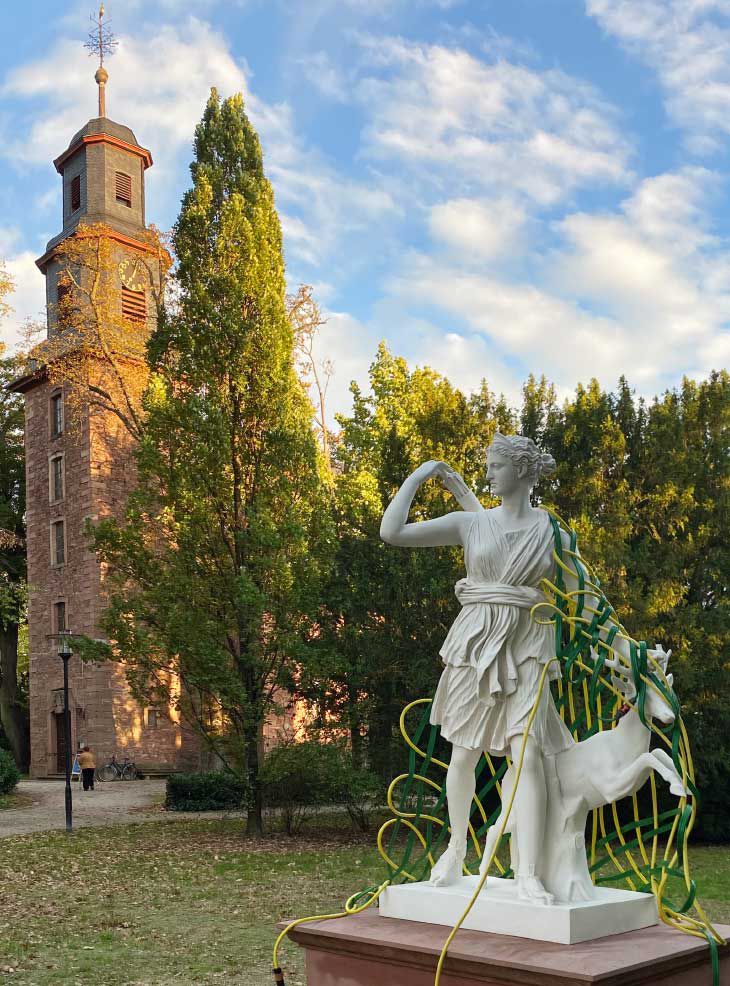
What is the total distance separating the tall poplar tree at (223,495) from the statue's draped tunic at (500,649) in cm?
1027

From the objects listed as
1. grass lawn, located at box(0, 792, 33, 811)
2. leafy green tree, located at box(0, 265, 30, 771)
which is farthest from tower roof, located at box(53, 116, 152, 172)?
grass lawn, located at box(0, 792, 33, 811)

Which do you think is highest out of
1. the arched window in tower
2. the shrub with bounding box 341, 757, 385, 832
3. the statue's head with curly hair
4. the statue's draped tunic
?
the arched window in tower

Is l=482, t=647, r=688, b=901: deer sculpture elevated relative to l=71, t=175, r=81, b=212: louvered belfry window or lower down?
lower down

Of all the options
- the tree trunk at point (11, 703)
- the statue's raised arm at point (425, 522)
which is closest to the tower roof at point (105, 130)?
the tree trunk at point (11, 703)

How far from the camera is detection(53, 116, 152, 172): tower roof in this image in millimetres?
33969

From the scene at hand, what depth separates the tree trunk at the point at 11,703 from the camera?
3456 cm

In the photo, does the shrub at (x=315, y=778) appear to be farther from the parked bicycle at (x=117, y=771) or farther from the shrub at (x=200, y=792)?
the parked bicycle at (x=117, y=771)

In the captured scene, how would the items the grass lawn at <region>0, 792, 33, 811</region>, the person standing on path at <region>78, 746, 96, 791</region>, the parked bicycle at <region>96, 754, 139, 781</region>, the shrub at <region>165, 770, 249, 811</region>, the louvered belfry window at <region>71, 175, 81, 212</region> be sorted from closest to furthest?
1. the shrub at <region>165, 770, 249, 811</region>
2. the grass lawn at <region>0, 792, 33, 811</region>
3. the person standing on path at <region>78, 746, 96, 791</region>
4. the parked bicycle at <region>96, 754, 139, 781</region>
5. the louvered belfry window at <region>71, 175, 81, 212</region>

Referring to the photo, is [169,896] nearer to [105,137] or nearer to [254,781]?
[254,781]

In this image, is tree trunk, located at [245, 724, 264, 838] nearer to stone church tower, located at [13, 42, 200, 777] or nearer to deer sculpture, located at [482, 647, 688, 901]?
deer sculpture, located at [482, 647, 688, 901]

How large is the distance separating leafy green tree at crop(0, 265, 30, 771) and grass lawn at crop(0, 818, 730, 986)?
19.0 meters

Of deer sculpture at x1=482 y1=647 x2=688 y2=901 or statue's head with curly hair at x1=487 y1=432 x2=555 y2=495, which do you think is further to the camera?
statue's head with curly hair at x1=487 y1=432 x2=555 y2=495

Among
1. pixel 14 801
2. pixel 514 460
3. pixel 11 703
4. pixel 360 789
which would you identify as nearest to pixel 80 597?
pixel 11 703

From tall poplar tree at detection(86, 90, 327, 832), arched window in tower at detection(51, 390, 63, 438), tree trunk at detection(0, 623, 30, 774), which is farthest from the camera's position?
tree trunk at detection(0, 623, 30, 774)
